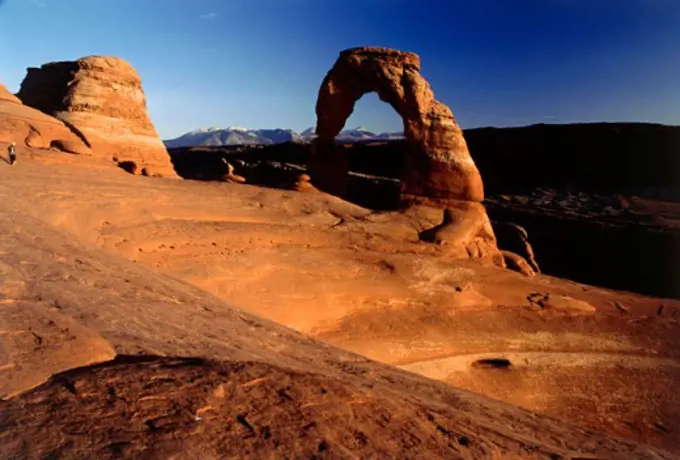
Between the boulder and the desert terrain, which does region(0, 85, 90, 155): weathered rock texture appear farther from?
the boulder

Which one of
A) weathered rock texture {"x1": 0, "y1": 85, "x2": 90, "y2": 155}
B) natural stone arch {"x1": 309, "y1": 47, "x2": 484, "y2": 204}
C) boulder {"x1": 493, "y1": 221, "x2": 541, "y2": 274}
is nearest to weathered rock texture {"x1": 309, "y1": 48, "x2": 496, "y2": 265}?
natural stone arch {"x1": 309, "y1": 47, "x2": 484, "y2": 204}

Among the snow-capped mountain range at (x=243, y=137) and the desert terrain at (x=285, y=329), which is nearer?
the desert terrain at (x=285, y=329)

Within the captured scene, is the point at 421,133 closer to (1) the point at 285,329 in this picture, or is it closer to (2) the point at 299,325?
(2) the point at 299,325

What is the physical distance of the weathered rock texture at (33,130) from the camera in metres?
11.2

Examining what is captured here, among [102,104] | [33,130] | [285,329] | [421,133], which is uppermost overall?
[102,104]

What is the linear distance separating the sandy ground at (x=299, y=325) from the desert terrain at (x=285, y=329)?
0.08ft

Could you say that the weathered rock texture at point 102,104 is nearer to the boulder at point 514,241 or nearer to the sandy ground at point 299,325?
the sandy ground at point 299,325

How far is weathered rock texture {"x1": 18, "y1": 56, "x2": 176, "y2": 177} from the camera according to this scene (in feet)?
43.9

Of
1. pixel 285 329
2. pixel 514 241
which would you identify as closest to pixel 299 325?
pixel 285 329

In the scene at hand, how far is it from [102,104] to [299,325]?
10345mm

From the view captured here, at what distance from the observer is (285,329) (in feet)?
16.4

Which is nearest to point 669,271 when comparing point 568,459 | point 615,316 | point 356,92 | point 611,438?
point 615,316

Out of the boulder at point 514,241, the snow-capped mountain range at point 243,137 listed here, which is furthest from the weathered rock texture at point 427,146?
the snow-capped mountain range at point 243,137

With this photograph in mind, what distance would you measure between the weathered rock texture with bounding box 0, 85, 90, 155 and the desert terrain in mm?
68
